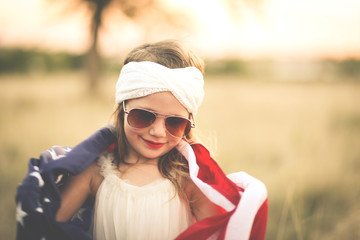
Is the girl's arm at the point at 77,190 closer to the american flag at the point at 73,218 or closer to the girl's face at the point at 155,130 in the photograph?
the american flag at the point at 73,218

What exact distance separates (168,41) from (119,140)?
0.69 m

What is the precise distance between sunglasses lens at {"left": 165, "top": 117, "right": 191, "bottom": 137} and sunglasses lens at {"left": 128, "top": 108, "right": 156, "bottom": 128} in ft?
0.31

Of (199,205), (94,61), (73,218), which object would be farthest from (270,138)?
(94,61)

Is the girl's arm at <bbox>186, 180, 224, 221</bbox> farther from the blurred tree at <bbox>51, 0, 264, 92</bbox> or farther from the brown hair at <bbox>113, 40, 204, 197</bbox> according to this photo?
the blurred tree at <bbox>51, 0, 264, 92</bbox>

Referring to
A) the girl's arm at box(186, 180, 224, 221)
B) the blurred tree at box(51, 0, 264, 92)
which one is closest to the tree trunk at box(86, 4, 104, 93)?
the blurred tree at box(51, 0, 264, 92)

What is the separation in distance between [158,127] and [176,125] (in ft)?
0.36

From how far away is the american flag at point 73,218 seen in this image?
130cm

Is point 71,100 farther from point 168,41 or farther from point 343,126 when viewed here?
point 343,126

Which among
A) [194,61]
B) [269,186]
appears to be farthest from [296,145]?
[194,61]

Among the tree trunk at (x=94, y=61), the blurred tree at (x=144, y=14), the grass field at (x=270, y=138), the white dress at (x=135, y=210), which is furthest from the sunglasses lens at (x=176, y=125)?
the tree trunk at (x=94, y=61)

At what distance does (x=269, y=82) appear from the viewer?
9.85 meters

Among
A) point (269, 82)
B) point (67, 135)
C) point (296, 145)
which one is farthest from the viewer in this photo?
point (269, 82)

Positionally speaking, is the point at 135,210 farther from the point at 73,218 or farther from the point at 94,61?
the point at 94,61

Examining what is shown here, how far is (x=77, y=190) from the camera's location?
1.54 meters
